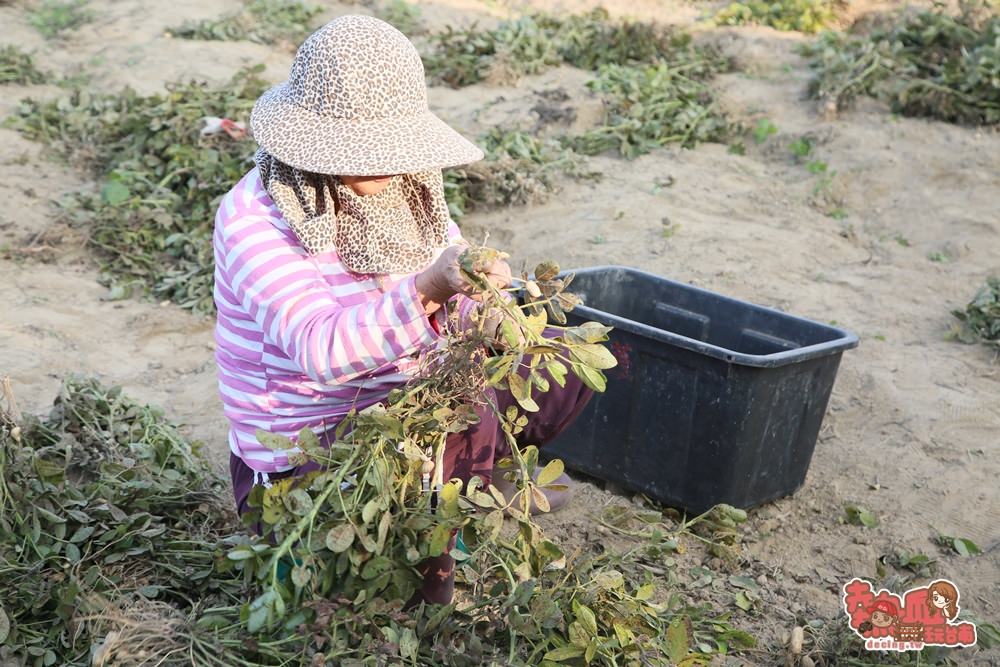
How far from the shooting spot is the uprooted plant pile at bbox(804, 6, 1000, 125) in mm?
5812

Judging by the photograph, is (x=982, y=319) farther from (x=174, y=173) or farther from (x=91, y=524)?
(x=174, y=173)

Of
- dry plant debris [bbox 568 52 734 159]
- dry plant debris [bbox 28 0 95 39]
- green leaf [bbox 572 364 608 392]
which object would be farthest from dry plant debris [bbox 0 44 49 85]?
green leaf [bbox 572 364 608 392]

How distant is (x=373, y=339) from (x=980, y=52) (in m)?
5.03

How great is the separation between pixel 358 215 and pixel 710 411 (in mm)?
1180

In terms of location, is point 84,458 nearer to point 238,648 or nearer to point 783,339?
point 238,648

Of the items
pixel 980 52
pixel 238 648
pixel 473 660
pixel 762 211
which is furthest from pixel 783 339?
pixel 980 52

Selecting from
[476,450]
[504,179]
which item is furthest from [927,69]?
[476,450]

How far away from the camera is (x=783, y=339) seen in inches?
123

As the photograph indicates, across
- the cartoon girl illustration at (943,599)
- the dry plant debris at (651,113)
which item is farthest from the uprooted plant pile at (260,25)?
the cartoon girl illustration at (943,599)

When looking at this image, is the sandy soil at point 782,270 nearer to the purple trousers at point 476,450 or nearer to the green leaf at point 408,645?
the purple trousers at point 476,450

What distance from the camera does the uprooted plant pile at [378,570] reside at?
1850 millimetres

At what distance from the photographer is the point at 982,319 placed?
405 cm

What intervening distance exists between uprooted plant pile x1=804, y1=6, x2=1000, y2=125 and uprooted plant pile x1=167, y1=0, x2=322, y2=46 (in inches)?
139

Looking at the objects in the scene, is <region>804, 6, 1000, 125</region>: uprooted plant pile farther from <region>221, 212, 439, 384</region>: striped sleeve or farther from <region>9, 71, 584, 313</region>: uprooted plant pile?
<region>221, 212, 439, 384</region>: striped sleeve
